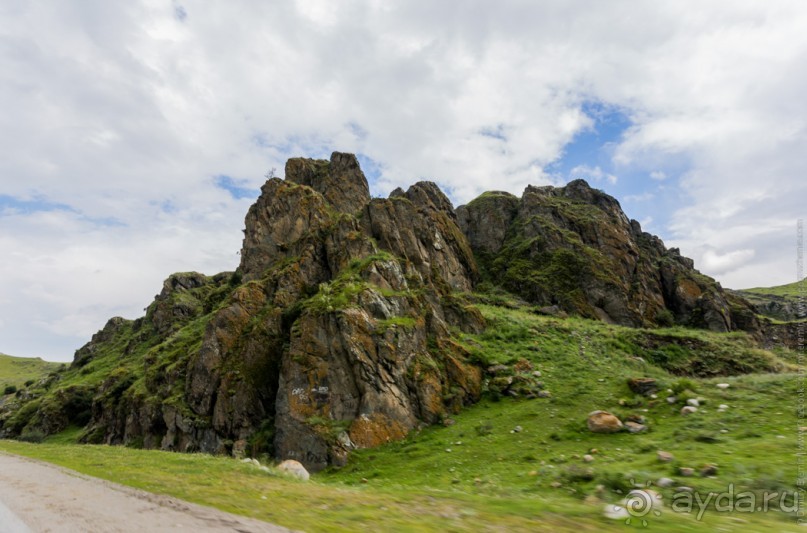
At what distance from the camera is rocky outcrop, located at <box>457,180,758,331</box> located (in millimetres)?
56531

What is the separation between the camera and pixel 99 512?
9.22m

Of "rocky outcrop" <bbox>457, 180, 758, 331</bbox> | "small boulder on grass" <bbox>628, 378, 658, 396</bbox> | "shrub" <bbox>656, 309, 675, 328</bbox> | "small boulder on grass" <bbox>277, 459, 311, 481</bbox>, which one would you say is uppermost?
"rocky outcrop" <bbox>457, 180, 758, 331</bbox>

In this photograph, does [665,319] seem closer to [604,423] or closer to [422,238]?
[422,238]

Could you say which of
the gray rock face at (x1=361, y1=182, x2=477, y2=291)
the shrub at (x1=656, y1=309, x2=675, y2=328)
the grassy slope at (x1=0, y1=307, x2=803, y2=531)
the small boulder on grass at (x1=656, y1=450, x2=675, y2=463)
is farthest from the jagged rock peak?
the small boulder on grass at (x1=656, y1=450, x2=675, y2=463)

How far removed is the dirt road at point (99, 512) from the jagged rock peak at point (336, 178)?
179ft

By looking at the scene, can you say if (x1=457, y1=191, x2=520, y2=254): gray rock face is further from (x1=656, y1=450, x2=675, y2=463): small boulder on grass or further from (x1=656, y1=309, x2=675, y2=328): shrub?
(x1=656, y1=450, x2=675, y2=463): small boulder on grass

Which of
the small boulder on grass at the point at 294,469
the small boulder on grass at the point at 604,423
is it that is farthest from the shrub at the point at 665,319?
the small boulder on grass at the point at 294,469

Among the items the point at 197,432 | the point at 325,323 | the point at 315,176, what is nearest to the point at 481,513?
the point at 325,323

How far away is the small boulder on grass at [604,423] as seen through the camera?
21047 millimetres

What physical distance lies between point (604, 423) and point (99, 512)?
22.8m

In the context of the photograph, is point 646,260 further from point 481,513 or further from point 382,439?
point 481,513

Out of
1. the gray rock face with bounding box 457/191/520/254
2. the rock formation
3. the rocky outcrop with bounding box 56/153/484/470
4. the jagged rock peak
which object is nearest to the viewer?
the rocky outcrop with bounding box 56/153/484/470

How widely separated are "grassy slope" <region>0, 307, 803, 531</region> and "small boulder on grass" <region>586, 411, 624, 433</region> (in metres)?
0.60

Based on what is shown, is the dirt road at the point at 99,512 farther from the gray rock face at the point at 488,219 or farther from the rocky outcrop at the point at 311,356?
the gray rock face at the point at 488,219
